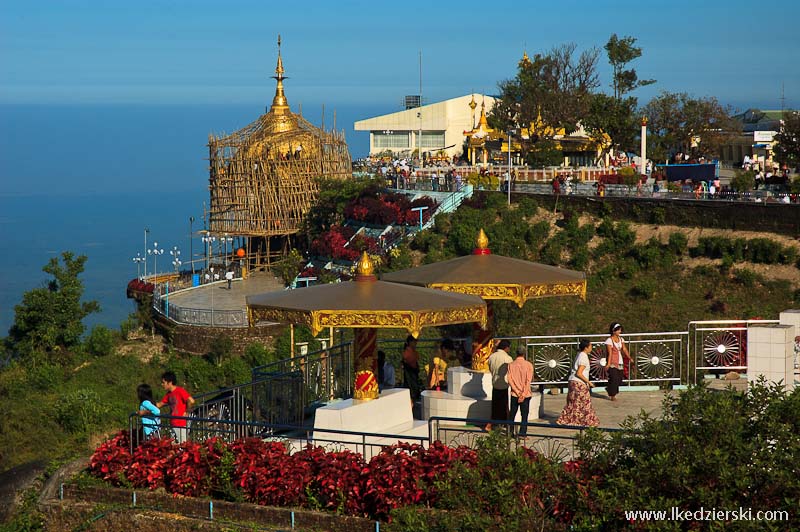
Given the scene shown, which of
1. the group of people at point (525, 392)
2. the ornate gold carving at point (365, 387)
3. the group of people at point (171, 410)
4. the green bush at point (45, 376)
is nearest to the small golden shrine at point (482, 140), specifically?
the green bush at point (45, 376)

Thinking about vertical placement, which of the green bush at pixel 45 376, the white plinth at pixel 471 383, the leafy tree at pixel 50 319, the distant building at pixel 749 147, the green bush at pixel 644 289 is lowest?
the green bush at pixel 45 376

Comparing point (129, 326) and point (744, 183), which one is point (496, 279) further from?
point (129, 326)

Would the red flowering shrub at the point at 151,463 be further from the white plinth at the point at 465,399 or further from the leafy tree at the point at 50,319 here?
the leafy tree at the point at 50,319

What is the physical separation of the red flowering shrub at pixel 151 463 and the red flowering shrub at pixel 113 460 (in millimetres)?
121

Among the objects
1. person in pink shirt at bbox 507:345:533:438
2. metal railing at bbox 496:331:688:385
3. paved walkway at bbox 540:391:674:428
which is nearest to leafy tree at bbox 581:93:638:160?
metal railing at bbox 496:331:688:385

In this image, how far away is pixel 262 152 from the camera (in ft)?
187

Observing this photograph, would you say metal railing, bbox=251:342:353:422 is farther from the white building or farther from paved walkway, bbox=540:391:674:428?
the white building

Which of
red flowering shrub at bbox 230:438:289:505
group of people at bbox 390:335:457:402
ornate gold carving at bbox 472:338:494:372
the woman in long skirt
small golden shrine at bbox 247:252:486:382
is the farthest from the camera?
group of people at bbox 390:335:457:402

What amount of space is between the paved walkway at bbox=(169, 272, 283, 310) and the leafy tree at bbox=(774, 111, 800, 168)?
22493mm

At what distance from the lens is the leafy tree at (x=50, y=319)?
41469 millimetres

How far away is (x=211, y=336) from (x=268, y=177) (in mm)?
16405

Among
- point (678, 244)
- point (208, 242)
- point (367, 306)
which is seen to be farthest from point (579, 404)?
point (208, 242)

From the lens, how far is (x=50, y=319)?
138ft

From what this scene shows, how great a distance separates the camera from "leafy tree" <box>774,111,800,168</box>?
54219 mm
